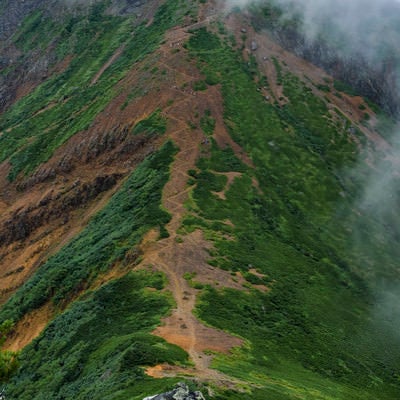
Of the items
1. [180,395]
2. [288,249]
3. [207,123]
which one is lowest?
[288,249]

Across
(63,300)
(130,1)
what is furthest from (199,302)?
(130,1)

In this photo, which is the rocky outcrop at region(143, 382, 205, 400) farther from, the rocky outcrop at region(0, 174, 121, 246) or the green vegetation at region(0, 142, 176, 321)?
the rocky outcrop at region(0, 174, 121, 246)

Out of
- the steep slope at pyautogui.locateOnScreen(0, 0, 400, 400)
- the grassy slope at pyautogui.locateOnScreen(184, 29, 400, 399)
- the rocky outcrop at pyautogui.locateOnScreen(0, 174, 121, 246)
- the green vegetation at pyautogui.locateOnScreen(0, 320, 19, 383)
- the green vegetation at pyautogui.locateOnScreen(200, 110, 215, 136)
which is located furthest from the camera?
the green vegetation at pyautogui.locateOnScreen(200, 110, 215, 136)

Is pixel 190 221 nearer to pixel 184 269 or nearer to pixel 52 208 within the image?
pixel 184 269

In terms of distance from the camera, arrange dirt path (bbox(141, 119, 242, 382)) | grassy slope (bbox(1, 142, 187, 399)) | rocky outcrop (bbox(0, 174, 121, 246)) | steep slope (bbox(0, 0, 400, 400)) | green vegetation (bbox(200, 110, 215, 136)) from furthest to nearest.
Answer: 1. green vegetation (bbox(200, 110, 215, 136))
2. rocky outcrop (bbox(0, 174, 121, 246))
3. steep slope (bbox(0, 0, 400, 400))
4. dirt path (bbox(141, 119, 242, 382))
5. grassy slope (bbox(1, 142, 187, 399))

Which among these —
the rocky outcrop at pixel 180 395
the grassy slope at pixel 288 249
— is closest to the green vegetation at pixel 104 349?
the rocky outcrop at pixel 180 395

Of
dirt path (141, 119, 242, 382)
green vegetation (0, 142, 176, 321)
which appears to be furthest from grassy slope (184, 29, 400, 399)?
green vegetation (0, 142, 176, 321)

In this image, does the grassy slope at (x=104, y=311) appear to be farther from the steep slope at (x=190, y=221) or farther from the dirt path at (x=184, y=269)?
the dirt path at (x=184, y=269)

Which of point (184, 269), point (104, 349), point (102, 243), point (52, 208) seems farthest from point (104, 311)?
point (52, 208)
